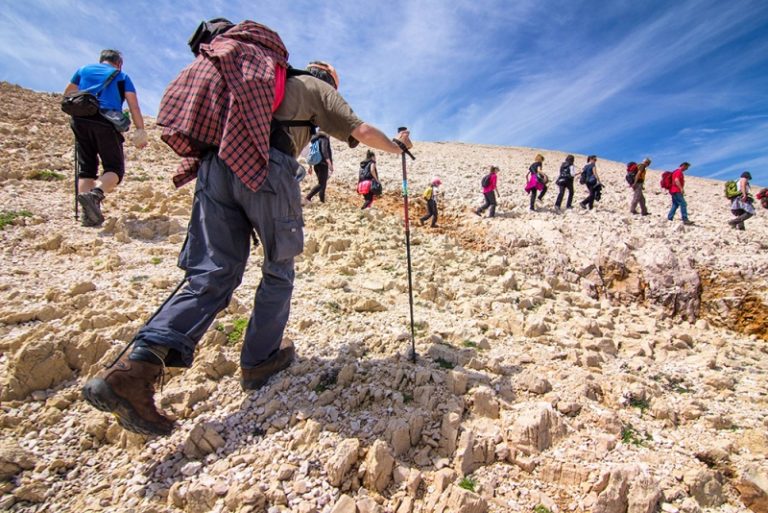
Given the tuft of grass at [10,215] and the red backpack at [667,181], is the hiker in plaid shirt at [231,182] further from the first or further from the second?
the red backpack at [667,181]

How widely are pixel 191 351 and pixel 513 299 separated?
4.40m

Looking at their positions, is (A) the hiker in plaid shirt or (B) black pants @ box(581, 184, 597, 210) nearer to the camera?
(A) the hiker in plaid shirt

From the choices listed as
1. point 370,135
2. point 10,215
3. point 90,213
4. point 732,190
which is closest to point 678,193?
point 732,190

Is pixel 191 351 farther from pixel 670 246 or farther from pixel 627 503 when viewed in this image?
pixel 670 246

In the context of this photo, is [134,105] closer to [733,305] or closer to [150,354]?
[150,354]

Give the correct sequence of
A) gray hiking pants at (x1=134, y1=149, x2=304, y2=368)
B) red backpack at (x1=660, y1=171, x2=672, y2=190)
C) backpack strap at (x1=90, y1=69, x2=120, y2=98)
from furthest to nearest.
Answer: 1. red backpack at (x1=660, y1=171, x2=672, y2=190)
2. backpack strap at (x1=90, y1=69, x2=120, y2=98)
3. gray hiking pants at (x1=134, y1=149, x2=304, y2=368)

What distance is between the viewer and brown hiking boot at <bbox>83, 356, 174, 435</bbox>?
2.36 meters

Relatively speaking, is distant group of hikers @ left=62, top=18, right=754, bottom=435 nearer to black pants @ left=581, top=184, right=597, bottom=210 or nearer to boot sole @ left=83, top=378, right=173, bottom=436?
boot sole @ left=83, top=378, right=173, bottom=436

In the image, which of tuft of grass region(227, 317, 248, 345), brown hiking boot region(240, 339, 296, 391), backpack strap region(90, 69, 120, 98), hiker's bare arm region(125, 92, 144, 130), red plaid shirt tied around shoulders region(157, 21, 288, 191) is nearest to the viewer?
red plaid shirt tied around shoulders region(157, 21, 288, 191)

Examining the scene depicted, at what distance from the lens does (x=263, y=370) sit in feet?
10.8

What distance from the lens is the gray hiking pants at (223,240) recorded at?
270cm

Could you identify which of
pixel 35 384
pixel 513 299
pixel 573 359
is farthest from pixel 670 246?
pixel 35 384

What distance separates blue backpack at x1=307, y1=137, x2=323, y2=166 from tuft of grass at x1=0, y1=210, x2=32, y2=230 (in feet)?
17.8

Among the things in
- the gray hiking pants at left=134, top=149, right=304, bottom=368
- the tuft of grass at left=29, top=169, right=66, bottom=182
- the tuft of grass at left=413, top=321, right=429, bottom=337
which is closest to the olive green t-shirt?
the gray hiking pants at left=134, top=149, right=304, bottom=368
